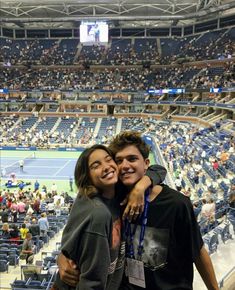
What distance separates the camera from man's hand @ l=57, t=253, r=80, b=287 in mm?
2631

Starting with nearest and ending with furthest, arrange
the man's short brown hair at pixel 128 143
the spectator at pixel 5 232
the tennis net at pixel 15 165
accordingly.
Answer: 1. the man's short brown hair at pixel 128 143
2. the spectator at pixel 5 232
3. the tennis net at pixel 15 165

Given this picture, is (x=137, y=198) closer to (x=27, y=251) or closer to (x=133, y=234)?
(x=133, y=234)

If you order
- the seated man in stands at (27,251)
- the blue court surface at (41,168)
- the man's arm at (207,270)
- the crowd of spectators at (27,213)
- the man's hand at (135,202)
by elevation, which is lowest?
the blue court surface at (41,168)

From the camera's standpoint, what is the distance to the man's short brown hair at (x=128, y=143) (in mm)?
2987

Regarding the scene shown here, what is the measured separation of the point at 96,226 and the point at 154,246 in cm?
55

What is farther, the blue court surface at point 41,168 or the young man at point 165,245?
the blue court surface at point 41,168

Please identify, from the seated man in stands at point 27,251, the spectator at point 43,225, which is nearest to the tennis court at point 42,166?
the spectator at point 43,225

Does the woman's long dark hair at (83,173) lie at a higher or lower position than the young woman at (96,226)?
higher

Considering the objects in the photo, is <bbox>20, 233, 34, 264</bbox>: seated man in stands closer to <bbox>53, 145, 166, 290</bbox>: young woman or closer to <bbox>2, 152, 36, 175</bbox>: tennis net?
<bbox>53, 145, 166, 290</bbox>: young woman

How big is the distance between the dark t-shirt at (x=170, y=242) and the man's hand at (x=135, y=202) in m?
0.10

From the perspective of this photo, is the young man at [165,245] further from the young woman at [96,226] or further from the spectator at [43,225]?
the spectator at [43,225]

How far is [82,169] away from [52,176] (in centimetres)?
2962

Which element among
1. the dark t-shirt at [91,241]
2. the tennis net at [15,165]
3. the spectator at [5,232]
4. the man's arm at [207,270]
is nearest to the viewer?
the dark t-shirt at [91,241]

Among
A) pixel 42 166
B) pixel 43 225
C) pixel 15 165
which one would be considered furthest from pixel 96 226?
pixel 15 165
